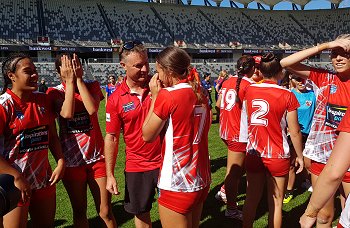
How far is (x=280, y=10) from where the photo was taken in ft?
152

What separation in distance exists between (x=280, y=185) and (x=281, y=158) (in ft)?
0.99

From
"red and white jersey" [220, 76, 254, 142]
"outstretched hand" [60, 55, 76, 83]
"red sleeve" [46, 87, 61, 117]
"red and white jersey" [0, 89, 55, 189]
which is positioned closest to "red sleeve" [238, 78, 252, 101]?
"red and white jersey" [220, 76, 254, 142]

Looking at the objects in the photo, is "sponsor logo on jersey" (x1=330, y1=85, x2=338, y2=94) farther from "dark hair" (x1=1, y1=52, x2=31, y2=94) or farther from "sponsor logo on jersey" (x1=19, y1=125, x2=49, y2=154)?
"dark hair" (x1=1, y1=52, x2=31, y2=94)

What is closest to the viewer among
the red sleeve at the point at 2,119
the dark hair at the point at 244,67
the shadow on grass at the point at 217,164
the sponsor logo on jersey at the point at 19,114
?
the red sleeve at the point at 2,119

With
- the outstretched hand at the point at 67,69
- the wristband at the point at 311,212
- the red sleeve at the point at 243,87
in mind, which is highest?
the outstretched hand at the point at 67,69

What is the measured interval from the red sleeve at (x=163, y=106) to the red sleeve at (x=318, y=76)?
63.5 inches

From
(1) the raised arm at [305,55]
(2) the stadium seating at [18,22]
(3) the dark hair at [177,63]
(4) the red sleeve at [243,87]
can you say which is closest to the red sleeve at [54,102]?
(3) the dark hair at [177,63]

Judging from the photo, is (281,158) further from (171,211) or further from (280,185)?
(171,211)

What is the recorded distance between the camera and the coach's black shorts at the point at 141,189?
329 centimetres

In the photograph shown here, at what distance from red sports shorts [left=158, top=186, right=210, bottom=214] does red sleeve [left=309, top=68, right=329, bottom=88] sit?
1.62m

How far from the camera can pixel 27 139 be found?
295 cm

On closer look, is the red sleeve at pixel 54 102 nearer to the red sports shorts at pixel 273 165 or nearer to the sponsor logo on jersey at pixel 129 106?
the sponsor logo on jersey at pixel 129 106

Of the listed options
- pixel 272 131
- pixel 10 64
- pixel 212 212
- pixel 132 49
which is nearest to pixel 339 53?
pixel 272 131

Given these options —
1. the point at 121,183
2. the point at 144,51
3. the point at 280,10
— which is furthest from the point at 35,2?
the point at 144,51
